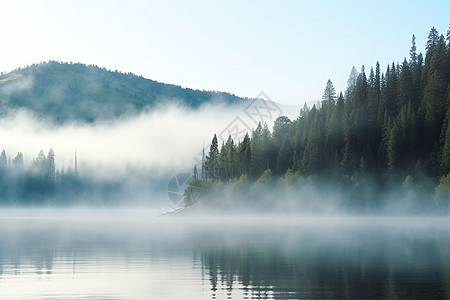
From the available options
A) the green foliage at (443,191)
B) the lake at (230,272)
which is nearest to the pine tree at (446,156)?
the green foliage at (443,191)

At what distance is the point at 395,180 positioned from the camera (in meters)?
194

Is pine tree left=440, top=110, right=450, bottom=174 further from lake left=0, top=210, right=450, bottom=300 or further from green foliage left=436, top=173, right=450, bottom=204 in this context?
lake left=0, top=210, right=450, bottom=300

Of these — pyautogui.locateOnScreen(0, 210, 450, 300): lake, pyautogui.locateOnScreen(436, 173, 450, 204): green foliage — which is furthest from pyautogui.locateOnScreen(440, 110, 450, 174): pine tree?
pyautogui.locateOnScreen(0, 210, 450, 300): lake

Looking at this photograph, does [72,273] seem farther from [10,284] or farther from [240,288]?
[240,288]

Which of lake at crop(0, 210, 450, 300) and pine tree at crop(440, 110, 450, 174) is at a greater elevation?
pine tree at crop(440, 110, 450, 174)

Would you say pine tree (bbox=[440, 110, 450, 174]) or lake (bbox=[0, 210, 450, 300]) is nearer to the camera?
lake (bbox=[0, 210, 450, 300])

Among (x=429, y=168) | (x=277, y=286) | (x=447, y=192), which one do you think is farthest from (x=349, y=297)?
(x=429, y=168)

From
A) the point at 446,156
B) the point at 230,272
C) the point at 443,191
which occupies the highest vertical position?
the point at 446,156

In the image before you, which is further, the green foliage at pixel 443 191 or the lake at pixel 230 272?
the green foliage at pixel 443 191

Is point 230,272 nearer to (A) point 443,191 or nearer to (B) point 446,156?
(A) point 443,191

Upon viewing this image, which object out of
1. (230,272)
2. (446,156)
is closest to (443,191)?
(446,156)

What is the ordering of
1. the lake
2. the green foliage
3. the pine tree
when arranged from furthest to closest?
the pine tree, the green foliage, the lake

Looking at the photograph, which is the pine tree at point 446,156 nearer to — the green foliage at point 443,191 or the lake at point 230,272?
the green foliage at point 443,191

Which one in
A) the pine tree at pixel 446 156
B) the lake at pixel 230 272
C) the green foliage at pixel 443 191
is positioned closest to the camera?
the lake at pixel 230 272
